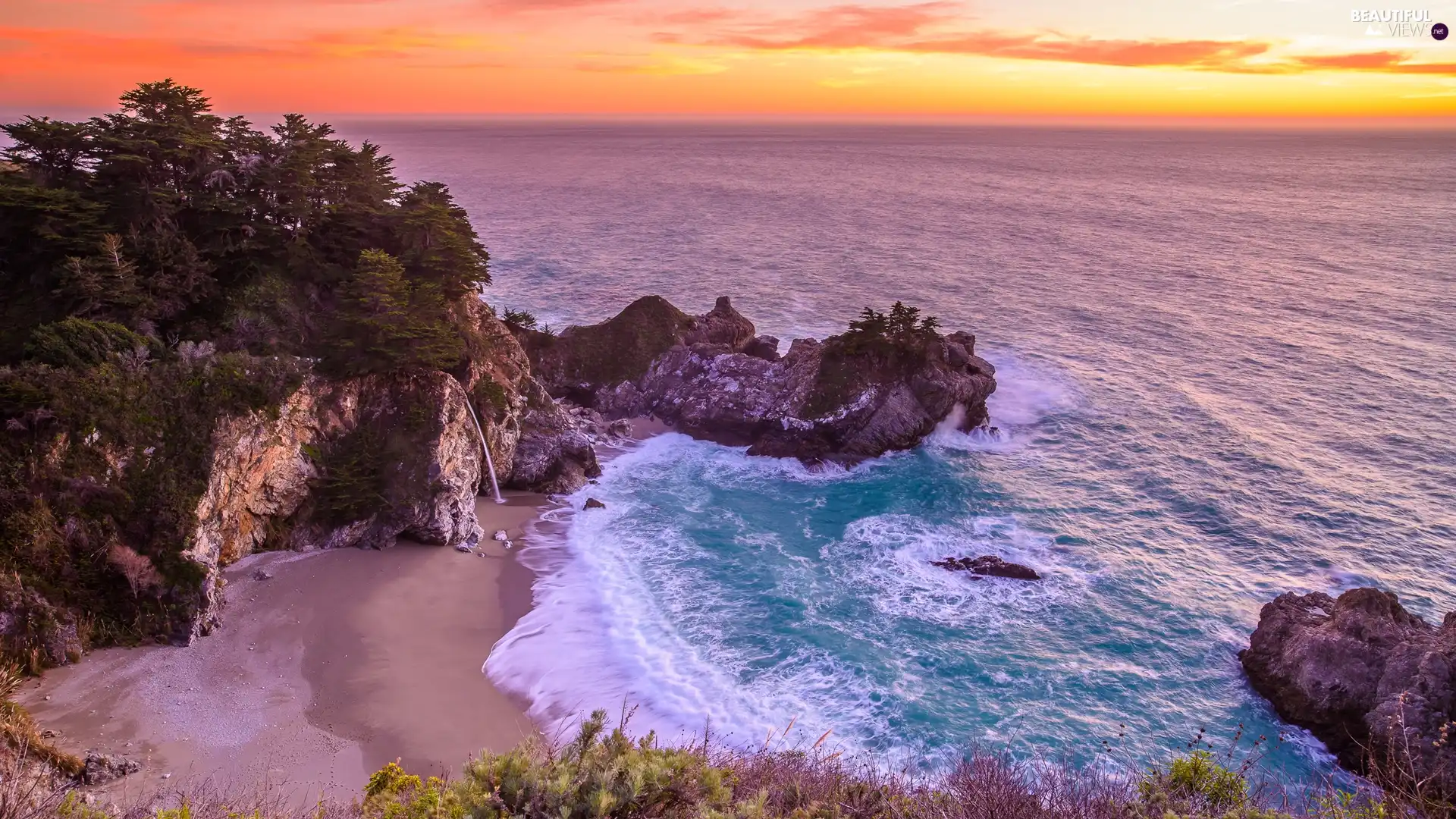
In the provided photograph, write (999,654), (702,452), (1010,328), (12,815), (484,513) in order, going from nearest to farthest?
(12,815) < (999,654) < (484,513) < (702,452) < (1010,328)

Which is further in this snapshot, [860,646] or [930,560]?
[930,560]

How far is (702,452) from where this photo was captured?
131 feet

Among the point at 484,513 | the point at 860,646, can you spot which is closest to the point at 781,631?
the point at 860,646

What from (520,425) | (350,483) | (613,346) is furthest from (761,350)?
(350,483)

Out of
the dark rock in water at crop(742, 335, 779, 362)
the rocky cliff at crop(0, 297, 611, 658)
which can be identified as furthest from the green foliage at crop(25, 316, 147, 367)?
the dark rock in water at crop(742, 335, 779, 362)

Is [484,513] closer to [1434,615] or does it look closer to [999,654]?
[999,654]

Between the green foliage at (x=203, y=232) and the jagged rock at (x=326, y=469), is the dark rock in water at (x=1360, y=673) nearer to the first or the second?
the jagged rock at (x=326, y=469)

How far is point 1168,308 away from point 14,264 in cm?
7168

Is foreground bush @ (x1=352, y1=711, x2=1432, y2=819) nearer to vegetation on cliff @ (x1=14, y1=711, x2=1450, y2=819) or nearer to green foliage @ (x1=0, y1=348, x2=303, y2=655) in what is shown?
vegetation on cliff @ (x1=14, y1=711, x2=1450, y2=819)

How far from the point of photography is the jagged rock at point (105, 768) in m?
16.8

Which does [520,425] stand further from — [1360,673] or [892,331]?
[1360,673]

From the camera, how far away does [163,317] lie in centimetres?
2925

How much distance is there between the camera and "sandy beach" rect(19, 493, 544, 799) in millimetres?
18625

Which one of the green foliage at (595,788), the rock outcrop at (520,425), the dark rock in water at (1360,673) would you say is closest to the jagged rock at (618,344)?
the rock outcrop at (520,425)
